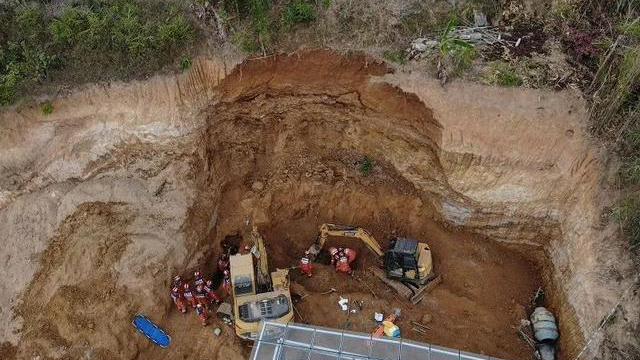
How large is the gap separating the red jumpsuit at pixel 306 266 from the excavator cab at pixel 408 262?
6.86 ft

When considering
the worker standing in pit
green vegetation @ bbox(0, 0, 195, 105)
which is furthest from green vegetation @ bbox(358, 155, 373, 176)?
green vegetation @ bbox(0, 0, 195, 105)

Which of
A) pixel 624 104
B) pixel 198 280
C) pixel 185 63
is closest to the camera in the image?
pixel 624 104

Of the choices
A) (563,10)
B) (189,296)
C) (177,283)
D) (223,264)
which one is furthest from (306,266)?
(563,10)

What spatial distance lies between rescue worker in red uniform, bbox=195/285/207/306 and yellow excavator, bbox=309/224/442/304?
12.4 feet

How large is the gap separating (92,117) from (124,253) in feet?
11.7

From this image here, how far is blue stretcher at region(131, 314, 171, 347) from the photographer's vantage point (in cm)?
1297

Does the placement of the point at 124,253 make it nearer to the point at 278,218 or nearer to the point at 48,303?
the point at 48,303

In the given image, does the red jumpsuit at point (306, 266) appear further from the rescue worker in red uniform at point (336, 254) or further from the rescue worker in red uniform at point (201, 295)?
the rescue worker in red uniform at point (201, 295)

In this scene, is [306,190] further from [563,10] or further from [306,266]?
[563,10]

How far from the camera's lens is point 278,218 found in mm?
15484

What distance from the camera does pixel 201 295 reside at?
13508 mm

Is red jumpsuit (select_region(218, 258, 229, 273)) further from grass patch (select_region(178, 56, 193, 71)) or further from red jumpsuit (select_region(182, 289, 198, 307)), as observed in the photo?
grass patch (select_region(178, 56, 193, 71))

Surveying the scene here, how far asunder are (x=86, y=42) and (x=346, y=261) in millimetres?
8873

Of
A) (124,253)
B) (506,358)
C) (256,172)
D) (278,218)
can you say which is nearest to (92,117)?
(124,253)
